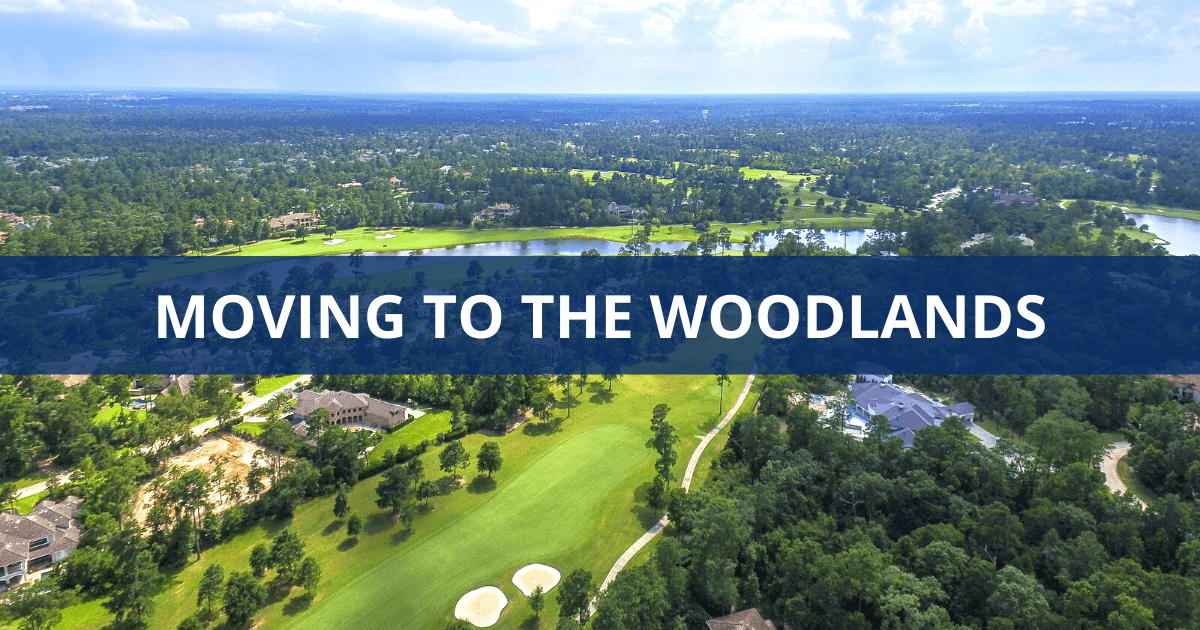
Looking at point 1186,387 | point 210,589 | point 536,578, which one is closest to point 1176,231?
point 1186,387

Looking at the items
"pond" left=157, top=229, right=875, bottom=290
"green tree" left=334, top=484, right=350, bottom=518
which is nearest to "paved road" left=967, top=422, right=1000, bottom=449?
"green tree" left=334, top=484, right=350, bottom=518

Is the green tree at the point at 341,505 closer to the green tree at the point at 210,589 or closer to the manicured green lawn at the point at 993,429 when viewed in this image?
the green tree at the point at 210,589

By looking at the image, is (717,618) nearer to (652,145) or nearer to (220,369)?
(220,369)

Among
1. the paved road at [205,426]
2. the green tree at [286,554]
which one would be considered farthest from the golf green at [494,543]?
the paved road at [205,426]

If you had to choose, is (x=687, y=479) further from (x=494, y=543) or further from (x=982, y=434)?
(x=982, y=434)

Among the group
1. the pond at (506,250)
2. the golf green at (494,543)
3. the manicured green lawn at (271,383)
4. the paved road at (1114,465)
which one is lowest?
the golf green at (494,543)

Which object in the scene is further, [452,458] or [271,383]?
[271,383]

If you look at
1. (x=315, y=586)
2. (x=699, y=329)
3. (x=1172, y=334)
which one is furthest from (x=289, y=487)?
(x=1172, y=334)
